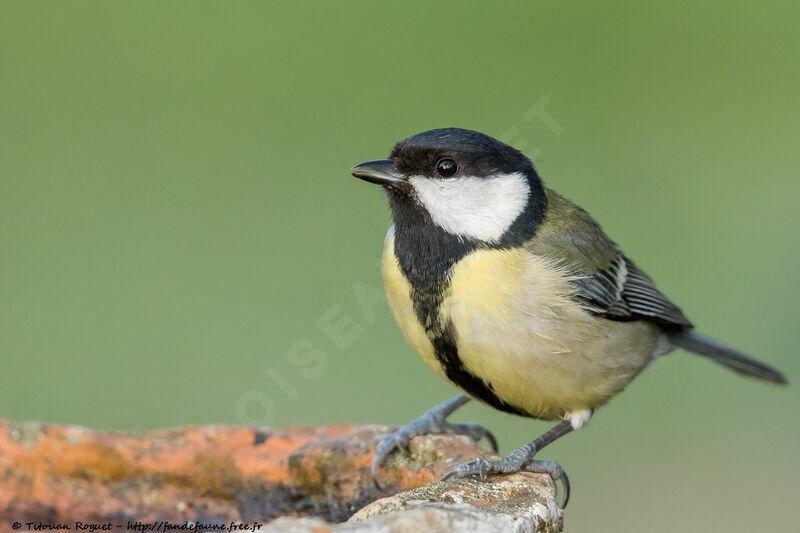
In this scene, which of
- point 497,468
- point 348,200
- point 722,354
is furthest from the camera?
point 348,200

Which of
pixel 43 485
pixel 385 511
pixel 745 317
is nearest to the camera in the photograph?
pixel 385 511

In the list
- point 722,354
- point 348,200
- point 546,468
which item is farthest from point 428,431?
point 348,200

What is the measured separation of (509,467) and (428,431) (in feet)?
1.56

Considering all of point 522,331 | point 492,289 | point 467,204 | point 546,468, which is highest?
point 467,204

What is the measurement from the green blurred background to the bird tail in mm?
975

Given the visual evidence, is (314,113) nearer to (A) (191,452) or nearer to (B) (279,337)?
(B) (279,337)

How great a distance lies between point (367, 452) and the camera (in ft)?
8.55

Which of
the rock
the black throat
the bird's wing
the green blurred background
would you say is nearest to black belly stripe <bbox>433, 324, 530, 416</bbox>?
the black throat

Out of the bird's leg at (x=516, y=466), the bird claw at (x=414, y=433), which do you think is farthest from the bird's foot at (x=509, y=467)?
the bird claw at (x=414, y=433)

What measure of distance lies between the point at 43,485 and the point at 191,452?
0.40 m

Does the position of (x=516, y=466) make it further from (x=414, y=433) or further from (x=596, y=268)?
(x=596, y=268)

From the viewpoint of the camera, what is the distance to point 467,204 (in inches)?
111

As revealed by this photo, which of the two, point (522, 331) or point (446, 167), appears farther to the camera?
point (446, 167)

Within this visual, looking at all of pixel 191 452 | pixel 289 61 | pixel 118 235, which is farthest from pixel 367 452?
pixel 289 61
